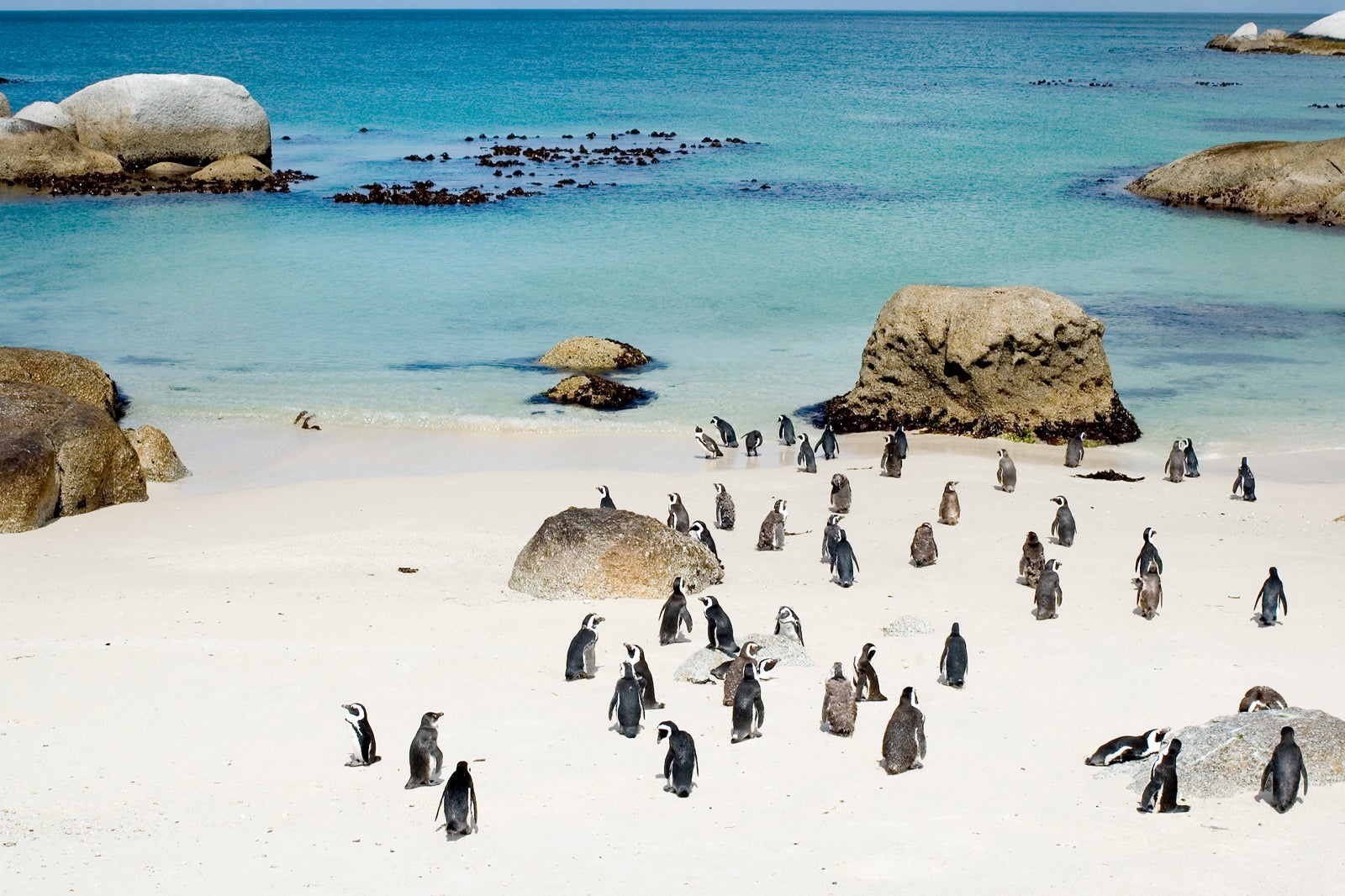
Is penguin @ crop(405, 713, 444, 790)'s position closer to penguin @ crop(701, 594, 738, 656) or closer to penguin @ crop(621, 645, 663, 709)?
penguin @ crop(621, 645, 663, 709)

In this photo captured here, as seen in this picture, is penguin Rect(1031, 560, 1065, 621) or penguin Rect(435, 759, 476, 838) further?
penguin Rect(1031, 560, 1065, 621)

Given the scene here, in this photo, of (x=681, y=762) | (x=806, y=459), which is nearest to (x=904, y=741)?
(x=681, y=762)

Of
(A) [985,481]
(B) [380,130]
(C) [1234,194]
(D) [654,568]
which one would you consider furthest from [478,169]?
(D) [654,568]

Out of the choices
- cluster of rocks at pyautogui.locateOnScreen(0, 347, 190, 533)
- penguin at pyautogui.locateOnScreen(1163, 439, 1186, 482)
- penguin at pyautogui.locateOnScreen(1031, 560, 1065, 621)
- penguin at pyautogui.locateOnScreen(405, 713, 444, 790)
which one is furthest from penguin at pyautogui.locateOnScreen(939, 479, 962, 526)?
cluster of rocks at pyautogui.locateOnScreen(0, 347, 190, 533)

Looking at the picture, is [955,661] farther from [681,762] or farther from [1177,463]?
[1177,463]

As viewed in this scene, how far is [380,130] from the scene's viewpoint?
60000 millimetres

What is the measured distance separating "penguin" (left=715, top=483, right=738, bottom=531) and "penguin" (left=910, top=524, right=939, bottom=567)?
2.18m

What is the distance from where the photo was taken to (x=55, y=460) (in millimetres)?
13984

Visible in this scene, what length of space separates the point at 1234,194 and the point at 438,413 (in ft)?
94.6

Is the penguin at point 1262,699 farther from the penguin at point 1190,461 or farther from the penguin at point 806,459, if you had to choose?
the penguin at point 806,459

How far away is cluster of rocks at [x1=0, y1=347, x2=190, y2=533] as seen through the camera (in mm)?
13492

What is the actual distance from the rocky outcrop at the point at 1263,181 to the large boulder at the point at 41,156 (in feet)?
109

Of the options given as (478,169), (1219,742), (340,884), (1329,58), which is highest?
(1329,58)

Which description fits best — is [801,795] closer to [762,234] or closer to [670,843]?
[670,843]
